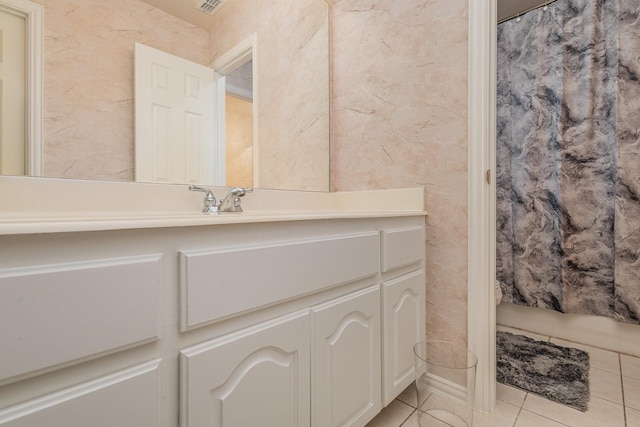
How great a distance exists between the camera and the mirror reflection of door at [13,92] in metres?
0.75

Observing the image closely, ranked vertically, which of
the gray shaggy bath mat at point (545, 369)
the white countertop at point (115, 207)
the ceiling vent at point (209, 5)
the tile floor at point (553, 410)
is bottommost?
the tile floor at point (553, 410)

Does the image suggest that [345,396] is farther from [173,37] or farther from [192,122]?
[173,37]

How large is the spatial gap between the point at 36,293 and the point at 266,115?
1.11m

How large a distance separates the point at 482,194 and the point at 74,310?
48.0 inches

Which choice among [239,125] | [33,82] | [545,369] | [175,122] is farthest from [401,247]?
[33,82]

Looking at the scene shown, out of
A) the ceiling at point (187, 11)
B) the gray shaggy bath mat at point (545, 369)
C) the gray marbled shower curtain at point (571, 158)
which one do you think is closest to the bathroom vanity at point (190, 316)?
the ceiling at point (187, 11)

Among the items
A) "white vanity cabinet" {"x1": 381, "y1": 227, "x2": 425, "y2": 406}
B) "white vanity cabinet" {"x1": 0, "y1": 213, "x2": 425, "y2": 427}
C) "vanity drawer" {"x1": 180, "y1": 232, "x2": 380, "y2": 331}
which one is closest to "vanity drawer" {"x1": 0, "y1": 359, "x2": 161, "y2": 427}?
"white vanity cabinet" {"x1": 0, "y1": 213, "x2": 425, "y2": 427}

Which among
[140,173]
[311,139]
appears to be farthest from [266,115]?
[140,173]

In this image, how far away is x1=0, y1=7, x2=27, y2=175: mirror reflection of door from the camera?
29.6 inches

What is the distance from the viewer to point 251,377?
66cm

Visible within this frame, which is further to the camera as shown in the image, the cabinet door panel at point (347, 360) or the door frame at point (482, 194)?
the door frame at point (482, 194)

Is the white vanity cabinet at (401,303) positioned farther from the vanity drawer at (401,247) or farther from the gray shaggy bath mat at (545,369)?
the gray shaggy bath mat at (545,369)

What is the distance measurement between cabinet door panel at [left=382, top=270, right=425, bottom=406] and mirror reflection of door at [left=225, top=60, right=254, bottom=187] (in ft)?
2.32

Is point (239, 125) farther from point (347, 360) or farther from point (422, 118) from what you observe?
point (347, 360)
